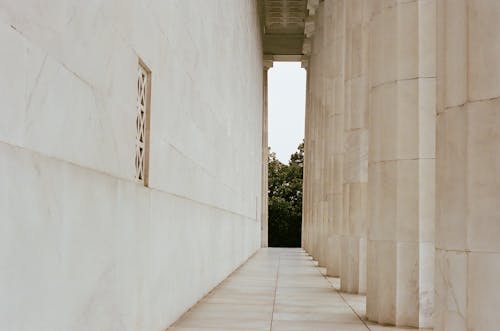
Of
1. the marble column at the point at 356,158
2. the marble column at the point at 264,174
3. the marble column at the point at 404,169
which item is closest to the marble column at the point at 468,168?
the marble column at the point at 404,169

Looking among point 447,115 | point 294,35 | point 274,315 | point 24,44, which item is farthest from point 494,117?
point 294,35

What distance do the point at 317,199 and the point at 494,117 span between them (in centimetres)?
4005

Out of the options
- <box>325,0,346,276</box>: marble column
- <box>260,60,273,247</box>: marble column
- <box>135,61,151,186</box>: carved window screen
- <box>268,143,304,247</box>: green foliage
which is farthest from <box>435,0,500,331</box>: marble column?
<box>268,143,304,247</box>: green foliage

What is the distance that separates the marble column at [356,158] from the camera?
2309cm

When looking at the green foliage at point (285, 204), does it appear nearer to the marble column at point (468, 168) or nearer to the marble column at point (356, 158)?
the marble column at point (356, 158)

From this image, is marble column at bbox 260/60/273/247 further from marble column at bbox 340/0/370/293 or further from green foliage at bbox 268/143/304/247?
marble column at bbox 340/0/370/293

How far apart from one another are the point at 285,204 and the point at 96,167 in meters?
88.9

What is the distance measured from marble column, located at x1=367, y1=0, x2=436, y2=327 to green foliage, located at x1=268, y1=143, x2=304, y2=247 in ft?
256

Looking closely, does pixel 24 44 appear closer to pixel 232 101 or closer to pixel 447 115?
pixel 447 115

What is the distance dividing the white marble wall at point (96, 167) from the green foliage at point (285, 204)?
76.5m

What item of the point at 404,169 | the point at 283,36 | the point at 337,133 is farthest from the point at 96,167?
the point at 283,36

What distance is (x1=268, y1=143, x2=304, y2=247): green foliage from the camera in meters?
95.2

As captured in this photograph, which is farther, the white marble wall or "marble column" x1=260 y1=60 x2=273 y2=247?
"marble column" x1=260 y1=60 x2=273 y2=247

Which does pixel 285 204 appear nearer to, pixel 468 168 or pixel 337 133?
pixel 337 133
